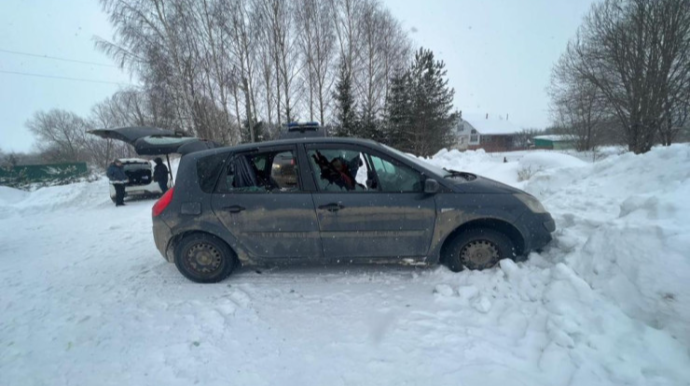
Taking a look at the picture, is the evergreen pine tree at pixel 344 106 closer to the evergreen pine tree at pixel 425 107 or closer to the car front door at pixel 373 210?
the evergreen pine tree at pixel 425 107

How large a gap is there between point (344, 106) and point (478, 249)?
19.5 meters

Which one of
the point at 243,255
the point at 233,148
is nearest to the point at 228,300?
the point at 243,255

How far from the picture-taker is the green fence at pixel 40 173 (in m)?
14.0

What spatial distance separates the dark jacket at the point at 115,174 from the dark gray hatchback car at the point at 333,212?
7.68m

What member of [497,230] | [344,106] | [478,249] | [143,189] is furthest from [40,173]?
[497,230]

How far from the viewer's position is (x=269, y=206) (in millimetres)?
3146

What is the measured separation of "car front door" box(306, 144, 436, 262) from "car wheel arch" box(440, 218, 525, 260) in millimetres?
295

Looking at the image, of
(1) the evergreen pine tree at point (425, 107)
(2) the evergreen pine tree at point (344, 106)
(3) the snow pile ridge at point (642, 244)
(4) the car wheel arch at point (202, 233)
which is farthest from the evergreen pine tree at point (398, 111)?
(4) the car wheel arch at point (202, 233)

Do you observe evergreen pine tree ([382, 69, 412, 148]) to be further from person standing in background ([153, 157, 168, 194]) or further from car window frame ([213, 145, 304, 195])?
car window frame ([213, 145, 304, 195])

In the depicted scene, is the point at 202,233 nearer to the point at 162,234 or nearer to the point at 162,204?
the point at 162,234

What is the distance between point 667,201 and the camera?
2701 millimetres

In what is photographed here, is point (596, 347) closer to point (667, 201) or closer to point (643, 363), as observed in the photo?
point (643, 363)

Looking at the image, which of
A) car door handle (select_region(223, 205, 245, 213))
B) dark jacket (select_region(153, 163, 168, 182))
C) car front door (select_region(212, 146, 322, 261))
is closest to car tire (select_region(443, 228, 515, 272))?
car front door (select_region(212, 146, 322, 261))

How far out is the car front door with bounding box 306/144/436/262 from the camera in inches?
120
